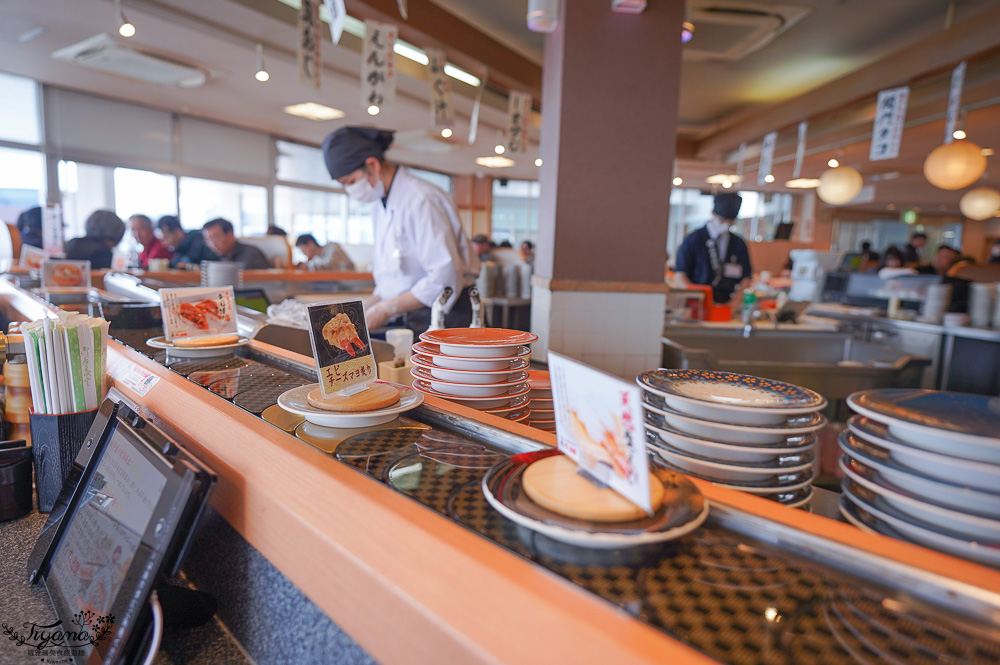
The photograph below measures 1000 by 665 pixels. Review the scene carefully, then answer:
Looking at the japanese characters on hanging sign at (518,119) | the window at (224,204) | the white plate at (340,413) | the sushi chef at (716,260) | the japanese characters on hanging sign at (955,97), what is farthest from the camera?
the window at (224,204)

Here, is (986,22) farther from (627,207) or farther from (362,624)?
(362,624)

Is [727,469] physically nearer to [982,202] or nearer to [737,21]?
[737,21]

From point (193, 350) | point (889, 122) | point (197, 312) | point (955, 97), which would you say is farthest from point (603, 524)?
→ point (889, 122)

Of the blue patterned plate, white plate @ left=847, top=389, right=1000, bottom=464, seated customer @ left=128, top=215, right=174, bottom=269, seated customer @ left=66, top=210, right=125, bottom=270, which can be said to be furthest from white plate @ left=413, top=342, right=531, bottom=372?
seated customer @ left=128, top=215, right=174, bottom=269

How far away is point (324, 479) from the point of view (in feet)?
2.18

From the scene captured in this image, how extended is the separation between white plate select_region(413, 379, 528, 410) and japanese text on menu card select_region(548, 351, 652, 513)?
43cm

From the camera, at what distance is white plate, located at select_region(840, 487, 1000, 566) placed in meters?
0.56

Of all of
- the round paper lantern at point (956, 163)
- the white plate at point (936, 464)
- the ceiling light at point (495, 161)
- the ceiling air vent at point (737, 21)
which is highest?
the ceiling air vent at point (737, 21)

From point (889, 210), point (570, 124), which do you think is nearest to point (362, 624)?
point (570, 124)

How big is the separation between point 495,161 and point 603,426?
11.1 metres

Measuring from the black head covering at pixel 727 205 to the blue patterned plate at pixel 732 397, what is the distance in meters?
3.89

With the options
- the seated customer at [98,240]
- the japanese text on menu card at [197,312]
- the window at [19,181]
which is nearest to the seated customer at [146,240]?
the seated customer at [98,240]

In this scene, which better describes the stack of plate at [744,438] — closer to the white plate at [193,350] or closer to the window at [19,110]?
the white plate at [193,350]

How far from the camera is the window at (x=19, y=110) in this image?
21.8 feet
